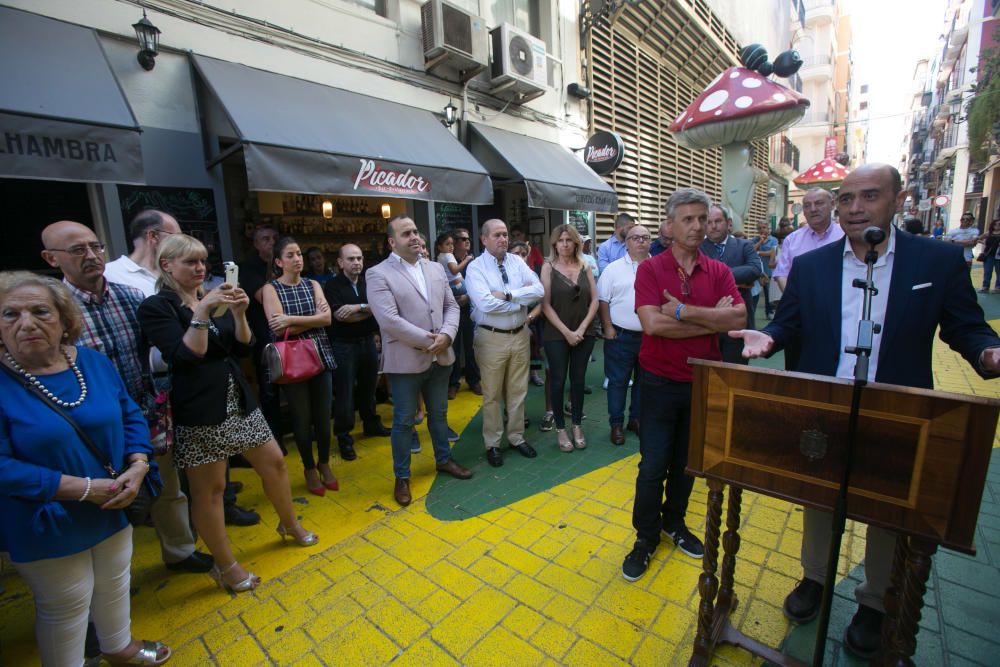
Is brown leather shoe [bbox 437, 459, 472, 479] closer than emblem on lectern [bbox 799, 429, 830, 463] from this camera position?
No

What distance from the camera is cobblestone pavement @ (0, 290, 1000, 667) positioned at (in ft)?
7.11

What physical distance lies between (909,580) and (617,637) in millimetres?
1243

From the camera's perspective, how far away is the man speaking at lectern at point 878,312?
1.80 meters

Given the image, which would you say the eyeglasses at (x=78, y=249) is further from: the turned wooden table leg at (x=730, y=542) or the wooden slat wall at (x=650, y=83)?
the wooden slat wall at (x=650, y=83)

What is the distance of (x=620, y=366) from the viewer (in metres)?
4.30

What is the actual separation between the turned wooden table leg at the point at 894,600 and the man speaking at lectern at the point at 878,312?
15.2 inches

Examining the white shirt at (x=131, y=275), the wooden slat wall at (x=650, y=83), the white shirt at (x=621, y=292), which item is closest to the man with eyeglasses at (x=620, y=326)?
the white shirt at (x=621, y=292)

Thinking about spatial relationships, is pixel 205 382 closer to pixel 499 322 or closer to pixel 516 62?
pixel 499 322

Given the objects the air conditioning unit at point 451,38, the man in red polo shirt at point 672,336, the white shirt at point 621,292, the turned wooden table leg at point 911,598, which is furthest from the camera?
the air conditioning unit at point 451,38

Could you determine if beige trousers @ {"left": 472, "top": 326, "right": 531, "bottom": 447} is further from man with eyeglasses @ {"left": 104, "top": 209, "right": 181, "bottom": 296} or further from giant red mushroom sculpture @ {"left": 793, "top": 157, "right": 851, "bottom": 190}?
giant red mushroom sculpture @ {"left": 793, "top": 157, "right": 851, "bottom": 190}

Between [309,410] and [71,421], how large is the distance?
1.85 metres

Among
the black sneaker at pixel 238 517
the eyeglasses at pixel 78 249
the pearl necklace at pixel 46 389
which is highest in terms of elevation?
the eyeglasses at pixel 78 249

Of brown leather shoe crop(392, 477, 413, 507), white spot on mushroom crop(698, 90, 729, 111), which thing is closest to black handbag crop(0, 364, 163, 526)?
brown leather shoe crop(392, 477, 413, 507)

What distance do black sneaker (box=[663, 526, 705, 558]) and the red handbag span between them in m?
2.73
